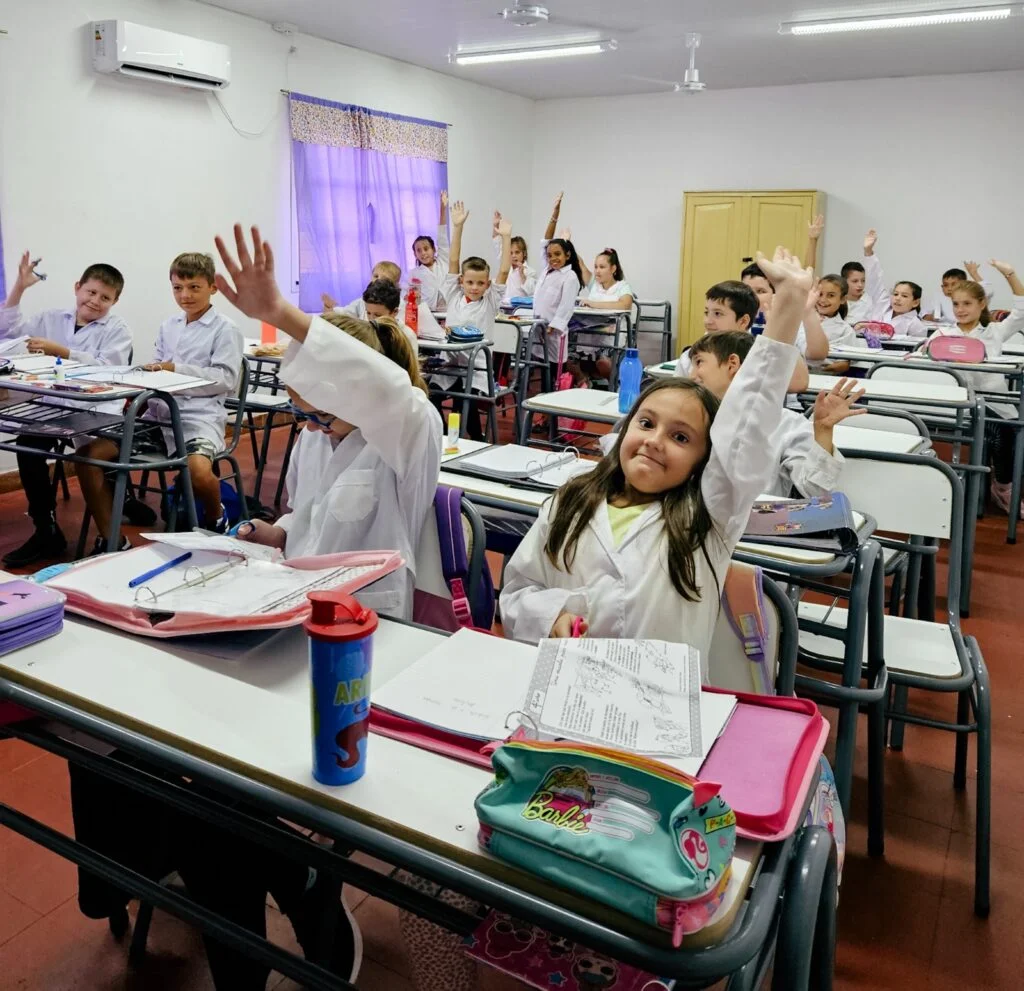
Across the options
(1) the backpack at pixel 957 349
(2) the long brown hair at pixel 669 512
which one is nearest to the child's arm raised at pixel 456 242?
(1) the backpack at pixel 957 349

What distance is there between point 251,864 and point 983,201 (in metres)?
8.86

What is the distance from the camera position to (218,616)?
1.21m

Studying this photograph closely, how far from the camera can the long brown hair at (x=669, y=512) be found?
150cm

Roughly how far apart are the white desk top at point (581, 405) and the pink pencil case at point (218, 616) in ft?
5.86

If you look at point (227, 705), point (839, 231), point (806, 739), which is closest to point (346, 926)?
point (227, 705)

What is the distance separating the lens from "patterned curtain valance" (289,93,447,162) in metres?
6.88

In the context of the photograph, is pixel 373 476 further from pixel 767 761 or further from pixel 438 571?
pixel 767 761

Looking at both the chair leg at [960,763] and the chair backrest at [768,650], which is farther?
the chair leg at [960,763]

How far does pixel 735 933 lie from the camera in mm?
778

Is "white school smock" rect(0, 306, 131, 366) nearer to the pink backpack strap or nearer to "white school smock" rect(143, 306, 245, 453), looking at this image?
"white school smock" rect(143, 306, 245, 453)

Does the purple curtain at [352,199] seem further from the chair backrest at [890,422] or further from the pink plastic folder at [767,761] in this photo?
the pink plastic folder at [767,761]

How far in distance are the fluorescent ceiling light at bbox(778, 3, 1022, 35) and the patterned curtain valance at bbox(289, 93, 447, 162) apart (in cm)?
304

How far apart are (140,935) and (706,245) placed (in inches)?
341

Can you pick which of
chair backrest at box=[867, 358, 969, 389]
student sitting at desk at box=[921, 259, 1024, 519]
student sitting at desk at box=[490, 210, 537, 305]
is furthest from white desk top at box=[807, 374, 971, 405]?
student sitting at desk at box=[490, 210, 537, 305]
